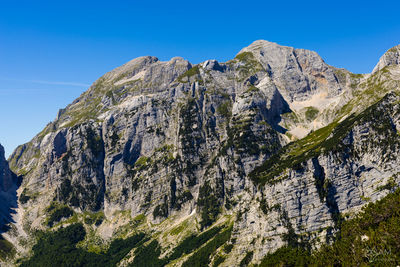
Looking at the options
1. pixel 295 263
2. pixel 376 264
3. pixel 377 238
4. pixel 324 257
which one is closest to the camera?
pixel 376 264

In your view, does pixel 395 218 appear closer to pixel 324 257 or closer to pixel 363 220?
pixel 363 220

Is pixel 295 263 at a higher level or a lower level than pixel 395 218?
lower

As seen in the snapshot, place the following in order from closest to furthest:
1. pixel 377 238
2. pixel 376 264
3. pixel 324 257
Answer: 1. pixel 376 264
2. pixel 377 238
3. pixel 324 257

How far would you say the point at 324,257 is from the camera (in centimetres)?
16975

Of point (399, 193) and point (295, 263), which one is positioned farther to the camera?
→ point (295, 263)

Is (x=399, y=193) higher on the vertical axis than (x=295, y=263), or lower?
higher

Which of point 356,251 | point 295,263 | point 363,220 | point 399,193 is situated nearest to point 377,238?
point 356,251

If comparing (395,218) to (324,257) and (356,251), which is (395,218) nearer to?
(356,251)

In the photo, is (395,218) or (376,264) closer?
(376,264)

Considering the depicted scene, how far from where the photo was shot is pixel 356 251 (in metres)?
151

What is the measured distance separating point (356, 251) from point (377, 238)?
1152 cm

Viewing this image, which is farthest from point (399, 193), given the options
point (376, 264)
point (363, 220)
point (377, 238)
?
point (376, 264)

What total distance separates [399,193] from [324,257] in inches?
2166

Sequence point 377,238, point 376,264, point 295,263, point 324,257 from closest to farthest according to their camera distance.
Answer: point 376,264 < point 377,238 < point 324,257 < point 295,263
